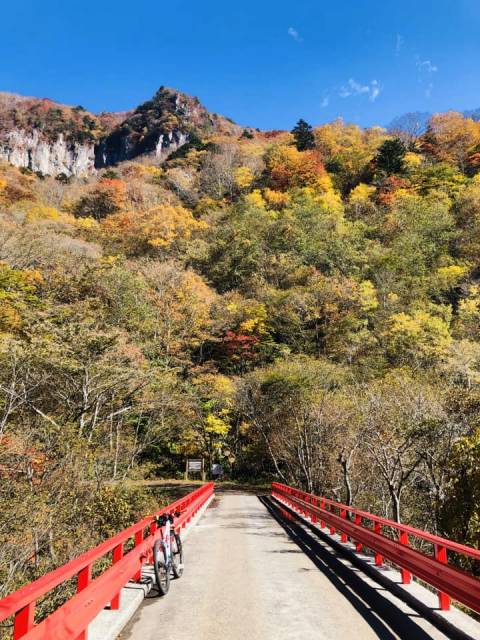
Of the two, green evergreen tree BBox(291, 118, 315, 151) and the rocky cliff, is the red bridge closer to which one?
green evergreen tree BBox(291, 118, 315, 151)

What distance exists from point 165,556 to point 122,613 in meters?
1.74

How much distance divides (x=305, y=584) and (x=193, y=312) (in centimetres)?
3550

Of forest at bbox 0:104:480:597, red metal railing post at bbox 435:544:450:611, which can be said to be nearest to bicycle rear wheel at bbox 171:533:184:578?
forest at bbox 0:104:480:597

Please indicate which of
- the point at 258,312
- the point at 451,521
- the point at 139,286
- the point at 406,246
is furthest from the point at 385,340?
the point at 451,521

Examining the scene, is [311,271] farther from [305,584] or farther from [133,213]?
[305,584]

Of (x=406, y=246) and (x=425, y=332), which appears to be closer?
(x=425, y=332)

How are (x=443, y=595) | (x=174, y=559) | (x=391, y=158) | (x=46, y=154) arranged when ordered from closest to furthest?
(x=443, y=595) → (x=174, y=559) → (x=391, y=158) → (x=46, y=154)

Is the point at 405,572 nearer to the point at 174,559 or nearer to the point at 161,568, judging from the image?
the point at 161,568

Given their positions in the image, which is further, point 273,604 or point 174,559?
point 174,559

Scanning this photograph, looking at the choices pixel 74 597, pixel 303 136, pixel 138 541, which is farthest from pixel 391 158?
pixel 74 597

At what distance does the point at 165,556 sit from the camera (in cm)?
677

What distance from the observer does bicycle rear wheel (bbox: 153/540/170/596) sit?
6.35 meters

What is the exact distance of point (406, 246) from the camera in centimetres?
4969

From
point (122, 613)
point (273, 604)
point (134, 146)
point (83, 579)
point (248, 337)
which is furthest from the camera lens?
point (134, 146)
